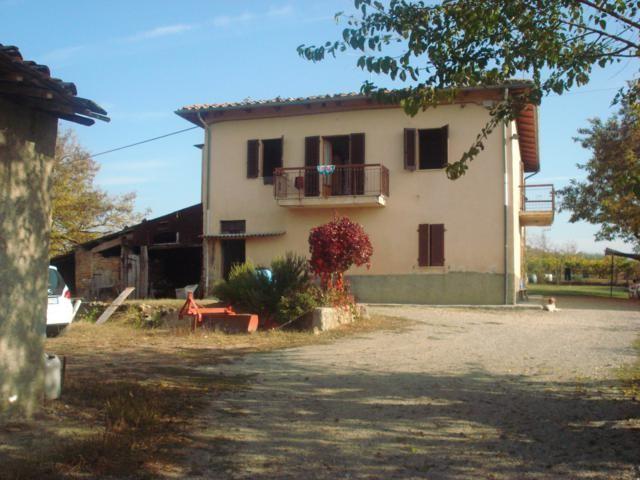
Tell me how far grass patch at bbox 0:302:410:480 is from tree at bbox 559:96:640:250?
1957 cm

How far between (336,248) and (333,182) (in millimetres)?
8075

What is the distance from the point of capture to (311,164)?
68.3ft

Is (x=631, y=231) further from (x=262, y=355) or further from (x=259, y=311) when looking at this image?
(x=262, y=355)

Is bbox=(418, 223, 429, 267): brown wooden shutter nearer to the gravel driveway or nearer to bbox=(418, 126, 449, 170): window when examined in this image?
bbox=(418, 126, 449, 170): window

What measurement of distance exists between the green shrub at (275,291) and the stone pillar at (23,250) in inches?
275

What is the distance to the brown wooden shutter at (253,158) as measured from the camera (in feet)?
70.2

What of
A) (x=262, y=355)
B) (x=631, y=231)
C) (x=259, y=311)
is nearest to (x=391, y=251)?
(x=259, y=311)

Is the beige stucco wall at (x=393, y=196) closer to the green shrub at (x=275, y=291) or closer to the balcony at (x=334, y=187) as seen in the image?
the balcony at (x=334, y=187)

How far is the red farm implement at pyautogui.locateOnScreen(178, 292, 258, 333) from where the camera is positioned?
11508mm

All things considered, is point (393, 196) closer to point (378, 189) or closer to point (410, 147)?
point (378, 189)

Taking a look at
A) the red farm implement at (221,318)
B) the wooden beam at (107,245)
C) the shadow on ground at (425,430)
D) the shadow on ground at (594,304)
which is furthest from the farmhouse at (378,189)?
the shadow on ground at (425,430)

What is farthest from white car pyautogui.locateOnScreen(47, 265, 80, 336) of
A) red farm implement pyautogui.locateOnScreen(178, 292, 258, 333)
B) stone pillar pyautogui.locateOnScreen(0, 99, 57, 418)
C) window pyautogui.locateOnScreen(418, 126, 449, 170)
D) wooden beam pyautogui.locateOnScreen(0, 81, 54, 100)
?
window pyautogui.locateOnScreen(418, 126, 449, 170)

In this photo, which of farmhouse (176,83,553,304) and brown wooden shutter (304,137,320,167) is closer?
farmhouse (176,83,553,304)

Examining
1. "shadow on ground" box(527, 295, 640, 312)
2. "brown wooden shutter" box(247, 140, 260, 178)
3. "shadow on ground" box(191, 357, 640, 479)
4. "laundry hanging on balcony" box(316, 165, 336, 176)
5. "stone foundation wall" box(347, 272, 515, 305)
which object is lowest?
"shadow on ground" box(191, 357, 640, 479)
